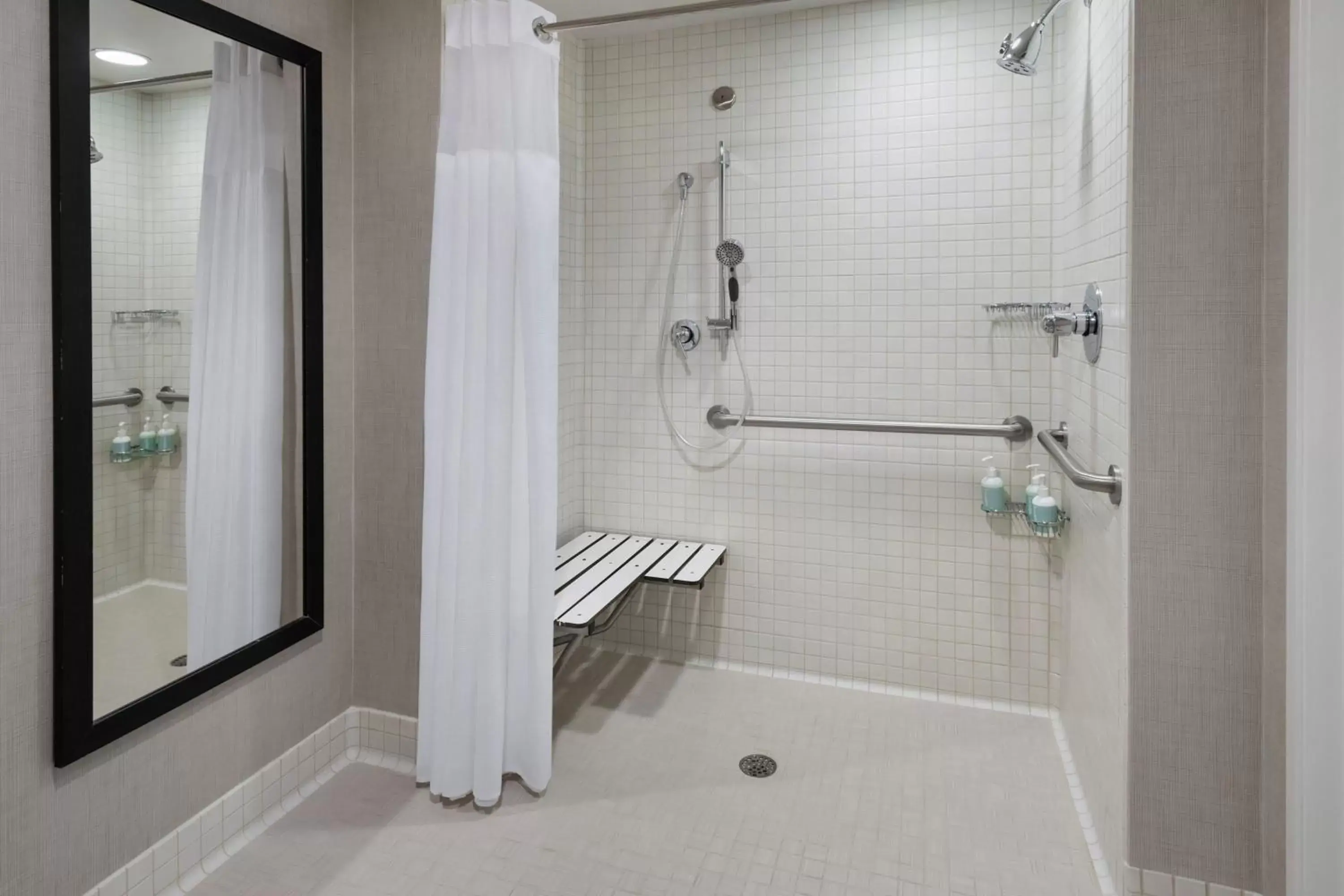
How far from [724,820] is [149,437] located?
152cm

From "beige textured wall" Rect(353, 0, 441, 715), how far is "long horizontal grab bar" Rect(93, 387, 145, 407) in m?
0.58

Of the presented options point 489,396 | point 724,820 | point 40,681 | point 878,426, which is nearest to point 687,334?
point 878,426

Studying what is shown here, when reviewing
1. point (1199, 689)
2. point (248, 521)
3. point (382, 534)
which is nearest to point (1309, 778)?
point (1199, 689)

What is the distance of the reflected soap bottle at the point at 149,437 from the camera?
154 centimetres

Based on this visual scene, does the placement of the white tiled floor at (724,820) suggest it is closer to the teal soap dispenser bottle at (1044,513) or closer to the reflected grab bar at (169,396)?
the teal soap dispenser bottle at (1044,513)

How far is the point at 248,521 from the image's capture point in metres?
1.80

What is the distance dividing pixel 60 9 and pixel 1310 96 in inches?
82.4

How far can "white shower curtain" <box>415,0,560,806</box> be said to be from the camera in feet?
5.90

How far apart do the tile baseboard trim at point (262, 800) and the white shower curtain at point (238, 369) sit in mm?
347

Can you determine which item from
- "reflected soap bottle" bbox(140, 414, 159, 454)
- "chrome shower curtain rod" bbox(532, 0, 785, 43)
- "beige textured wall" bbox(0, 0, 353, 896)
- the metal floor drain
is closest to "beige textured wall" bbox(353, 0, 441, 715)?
"beige textured wall" bbox(0, 0, 353, 896)

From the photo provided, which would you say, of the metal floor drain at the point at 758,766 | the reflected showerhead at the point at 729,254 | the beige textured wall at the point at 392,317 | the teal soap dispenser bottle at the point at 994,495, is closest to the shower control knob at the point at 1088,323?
the teal soap dispenser bottle at the point at 994,495

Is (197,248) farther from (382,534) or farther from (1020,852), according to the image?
(1020,852)

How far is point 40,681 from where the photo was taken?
54.5 inches

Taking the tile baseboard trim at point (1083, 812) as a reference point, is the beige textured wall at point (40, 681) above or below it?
above
